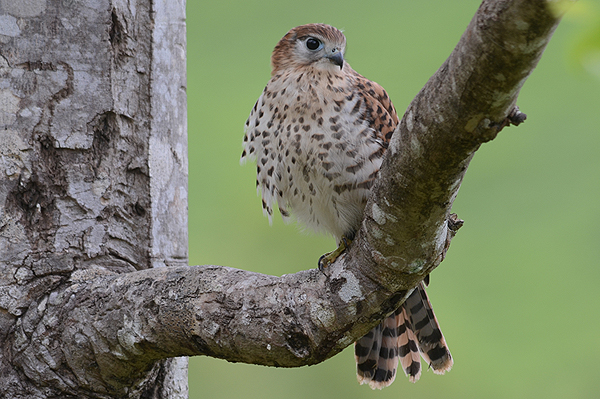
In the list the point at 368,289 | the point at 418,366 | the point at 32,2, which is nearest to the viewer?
the point at 368,289

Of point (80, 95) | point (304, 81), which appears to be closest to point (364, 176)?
point (304, 81)

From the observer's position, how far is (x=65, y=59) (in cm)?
204

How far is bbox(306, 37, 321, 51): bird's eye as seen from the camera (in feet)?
8.78

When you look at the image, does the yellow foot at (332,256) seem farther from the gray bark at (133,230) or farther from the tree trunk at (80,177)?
the tree trunk at (80,177)

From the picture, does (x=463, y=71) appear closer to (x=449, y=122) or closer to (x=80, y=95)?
(x=449, y=122)

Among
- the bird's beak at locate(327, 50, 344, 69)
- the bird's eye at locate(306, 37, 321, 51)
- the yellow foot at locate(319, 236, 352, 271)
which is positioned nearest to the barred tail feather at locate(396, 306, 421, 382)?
the yellow foot at locate(319, 236, 352, 271)

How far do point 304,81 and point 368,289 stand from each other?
1.14 metres

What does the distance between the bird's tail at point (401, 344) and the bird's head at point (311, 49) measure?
1.04 metres

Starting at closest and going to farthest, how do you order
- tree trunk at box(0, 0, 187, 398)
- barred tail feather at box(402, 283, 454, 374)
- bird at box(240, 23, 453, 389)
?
tree trunk at box(0, 0, 187, 398), bird at box(240, 23, 453, 389), barred tail feather at box(402, 283, 454, 374)

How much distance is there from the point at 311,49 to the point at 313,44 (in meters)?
0.03

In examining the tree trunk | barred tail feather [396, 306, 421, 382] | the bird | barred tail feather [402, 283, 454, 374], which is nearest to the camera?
the tree trunk

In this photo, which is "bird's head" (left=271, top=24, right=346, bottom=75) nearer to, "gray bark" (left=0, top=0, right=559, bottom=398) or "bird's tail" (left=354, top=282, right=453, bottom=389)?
"gray bark" (left=0, top=0, right=559, bottom=398)

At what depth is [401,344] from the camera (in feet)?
8.68

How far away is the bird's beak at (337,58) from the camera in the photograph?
2.55 metres
